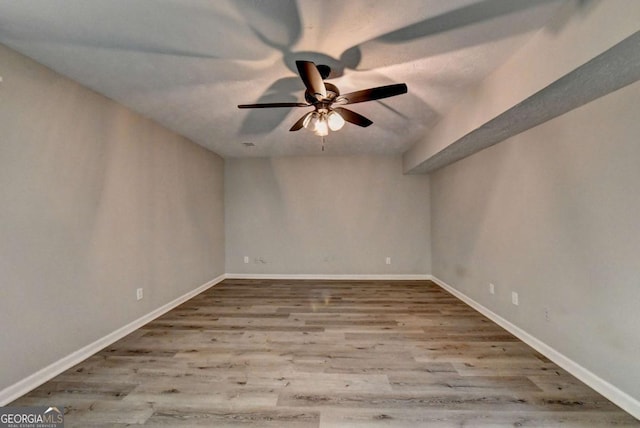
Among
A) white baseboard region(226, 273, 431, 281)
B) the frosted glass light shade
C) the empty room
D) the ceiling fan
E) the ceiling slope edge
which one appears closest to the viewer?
the ceiling slope edge

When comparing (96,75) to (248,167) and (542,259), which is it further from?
(542,259)

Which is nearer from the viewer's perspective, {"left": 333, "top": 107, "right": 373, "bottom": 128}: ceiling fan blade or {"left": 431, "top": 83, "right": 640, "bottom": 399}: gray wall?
{"left": 431, "top": 83, "right": 640, "bottom": 399}: gray wall

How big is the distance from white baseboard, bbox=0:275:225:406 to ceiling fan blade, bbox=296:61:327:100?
2741mm

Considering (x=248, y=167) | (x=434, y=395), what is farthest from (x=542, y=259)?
(x=248, y=167)

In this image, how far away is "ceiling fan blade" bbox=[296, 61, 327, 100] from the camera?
5.24 feet

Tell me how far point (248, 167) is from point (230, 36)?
357 cm

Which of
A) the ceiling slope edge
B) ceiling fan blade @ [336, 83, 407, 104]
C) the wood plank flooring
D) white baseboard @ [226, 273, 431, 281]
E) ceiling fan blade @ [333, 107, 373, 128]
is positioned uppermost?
ceiling fan blade @ [333, 107, 373, 128]

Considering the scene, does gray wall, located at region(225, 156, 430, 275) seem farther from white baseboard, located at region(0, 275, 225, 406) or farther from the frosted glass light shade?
the frosted glass light shade

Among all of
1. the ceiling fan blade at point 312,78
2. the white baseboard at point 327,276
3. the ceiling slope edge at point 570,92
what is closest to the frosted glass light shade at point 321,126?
the ceiling fan blade at point 312,78

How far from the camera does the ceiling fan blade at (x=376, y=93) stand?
182cm

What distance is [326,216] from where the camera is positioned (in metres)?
5.03

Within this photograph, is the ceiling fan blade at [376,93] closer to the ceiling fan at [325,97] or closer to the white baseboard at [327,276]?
the ceiling fan at [325,97]

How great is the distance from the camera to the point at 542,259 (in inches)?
92.8

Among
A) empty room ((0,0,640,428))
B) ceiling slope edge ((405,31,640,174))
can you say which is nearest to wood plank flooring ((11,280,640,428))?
empty room ((0,0,640,428))
